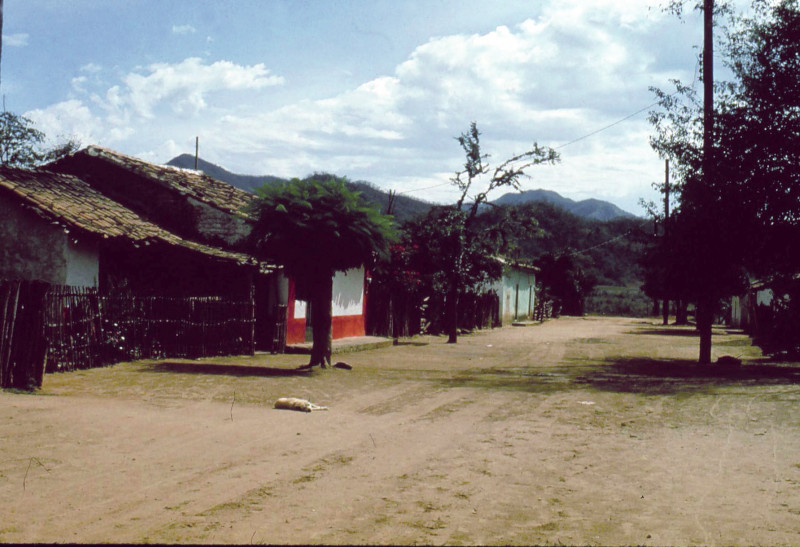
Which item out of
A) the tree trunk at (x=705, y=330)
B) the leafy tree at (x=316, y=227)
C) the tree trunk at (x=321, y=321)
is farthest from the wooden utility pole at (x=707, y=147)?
the tree trunk at (x=321, y=321)

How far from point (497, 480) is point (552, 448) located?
5.66ft

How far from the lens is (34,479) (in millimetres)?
6340

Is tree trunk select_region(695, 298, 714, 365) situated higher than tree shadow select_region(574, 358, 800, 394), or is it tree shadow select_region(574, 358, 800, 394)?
tree trunk select_region(695, 298, 714, 365)

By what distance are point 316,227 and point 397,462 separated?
347 inches

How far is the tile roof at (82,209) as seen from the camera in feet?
60.3

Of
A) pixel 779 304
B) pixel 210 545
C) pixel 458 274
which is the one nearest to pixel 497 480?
pixel 210 545

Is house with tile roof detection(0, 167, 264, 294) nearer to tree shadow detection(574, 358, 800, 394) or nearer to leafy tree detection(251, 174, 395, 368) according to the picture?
leafy tree detection(251, 174, 395, 368)

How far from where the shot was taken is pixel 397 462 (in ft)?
24.2

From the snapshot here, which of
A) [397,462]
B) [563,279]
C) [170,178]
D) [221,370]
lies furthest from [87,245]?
[563,279]

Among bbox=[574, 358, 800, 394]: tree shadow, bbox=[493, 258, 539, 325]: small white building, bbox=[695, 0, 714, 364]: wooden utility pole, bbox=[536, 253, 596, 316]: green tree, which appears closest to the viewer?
bbox=[574, 358, 800, 394]: tree shadow

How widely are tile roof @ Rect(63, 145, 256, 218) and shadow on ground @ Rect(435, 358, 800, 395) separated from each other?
1012cm

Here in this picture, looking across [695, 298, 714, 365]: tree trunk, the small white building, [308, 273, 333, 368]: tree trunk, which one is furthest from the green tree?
[308, 273, 333, 368]: tree trunk

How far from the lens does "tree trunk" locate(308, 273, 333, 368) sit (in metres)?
16.8

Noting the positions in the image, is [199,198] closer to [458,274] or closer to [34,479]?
[458,274]
